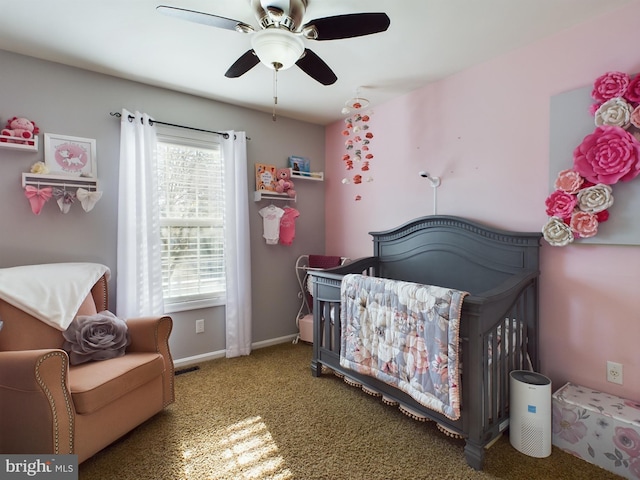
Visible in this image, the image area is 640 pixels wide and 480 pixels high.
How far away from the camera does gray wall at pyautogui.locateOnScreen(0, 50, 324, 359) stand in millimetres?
2283

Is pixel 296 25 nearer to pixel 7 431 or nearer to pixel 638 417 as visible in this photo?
pixel 7 431

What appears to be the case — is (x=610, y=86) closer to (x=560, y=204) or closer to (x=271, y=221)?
(x=560, y=204)

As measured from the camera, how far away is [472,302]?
1627 millimetres

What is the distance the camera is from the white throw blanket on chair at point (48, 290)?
1.92 m

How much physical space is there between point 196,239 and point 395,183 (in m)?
1.89

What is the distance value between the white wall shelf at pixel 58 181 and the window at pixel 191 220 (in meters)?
0.51

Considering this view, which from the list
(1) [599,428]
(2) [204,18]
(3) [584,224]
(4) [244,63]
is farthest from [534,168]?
(2) [204,18]

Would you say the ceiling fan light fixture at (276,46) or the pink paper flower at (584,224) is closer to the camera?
the ceiling fan light fixture at (276,46)

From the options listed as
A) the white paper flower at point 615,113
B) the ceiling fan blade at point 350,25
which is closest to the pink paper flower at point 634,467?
the white paper flower at point 615,113

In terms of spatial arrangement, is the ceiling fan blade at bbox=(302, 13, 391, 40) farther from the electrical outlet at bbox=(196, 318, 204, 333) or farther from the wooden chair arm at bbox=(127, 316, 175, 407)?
the electrical outlet at bbox=(196, 318, 204, 333)

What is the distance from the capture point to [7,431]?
161cm

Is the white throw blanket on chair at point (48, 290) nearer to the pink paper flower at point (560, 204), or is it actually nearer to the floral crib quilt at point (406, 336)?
the floral crib quilt at point (406, 336)

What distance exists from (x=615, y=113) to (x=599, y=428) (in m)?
1.61

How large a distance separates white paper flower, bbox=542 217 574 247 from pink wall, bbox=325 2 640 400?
120 mm
